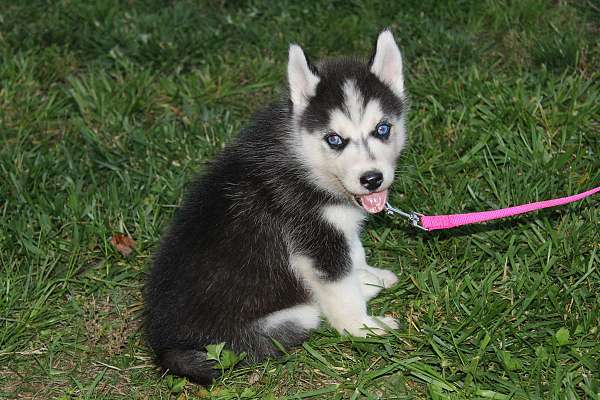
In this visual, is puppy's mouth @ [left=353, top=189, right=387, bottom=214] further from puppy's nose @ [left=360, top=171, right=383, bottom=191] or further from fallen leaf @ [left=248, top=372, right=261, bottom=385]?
fallen leaf @ [left=248, top=372, right=261, bottom=385]

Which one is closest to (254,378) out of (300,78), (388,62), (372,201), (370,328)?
(370,328)

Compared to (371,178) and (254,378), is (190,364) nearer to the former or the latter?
(254,378)

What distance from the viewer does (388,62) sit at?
15.0ft

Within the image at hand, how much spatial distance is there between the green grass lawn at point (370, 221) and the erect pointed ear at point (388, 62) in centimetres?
110

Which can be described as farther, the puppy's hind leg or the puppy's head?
the puppy's hind leg

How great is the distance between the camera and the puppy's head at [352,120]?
421 centimetres

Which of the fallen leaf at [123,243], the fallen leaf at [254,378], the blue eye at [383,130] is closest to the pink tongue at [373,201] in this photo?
the blue eye at [383,130]

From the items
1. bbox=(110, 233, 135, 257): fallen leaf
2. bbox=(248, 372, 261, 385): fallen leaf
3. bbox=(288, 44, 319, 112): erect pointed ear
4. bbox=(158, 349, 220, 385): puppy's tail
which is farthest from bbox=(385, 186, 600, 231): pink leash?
bbox=(110, 233, 135, 257): fallen leaf

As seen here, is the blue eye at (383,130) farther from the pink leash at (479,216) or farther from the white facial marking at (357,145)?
the pink leash at (479,216)

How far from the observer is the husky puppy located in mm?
4320

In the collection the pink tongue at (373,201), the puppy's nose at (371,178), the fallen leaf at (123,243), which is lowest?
the fallen leaf at (123,243)

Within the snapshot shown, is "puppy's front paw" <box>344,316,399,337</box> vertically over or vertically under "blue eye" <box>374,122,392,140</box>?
under

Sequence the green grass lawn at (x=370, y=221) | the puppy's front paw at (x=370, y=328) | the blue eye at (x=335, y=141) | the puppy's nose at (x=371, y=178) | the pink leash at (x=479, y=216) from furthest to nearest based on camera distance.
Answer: the pink leash at (x=479, y=216), the puppy's front paw at (x=370, y=328), the green grass lawn at (x=370, y=221), the blue eye at (x=335, y=141), the puppy's nose at (x=371, y=178)

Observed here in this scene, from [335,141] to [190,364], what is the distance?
148 cm
